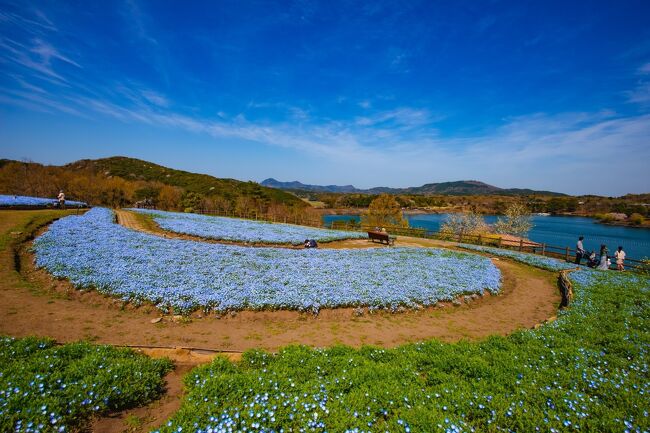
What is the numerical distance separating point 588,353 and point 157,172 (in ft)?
637

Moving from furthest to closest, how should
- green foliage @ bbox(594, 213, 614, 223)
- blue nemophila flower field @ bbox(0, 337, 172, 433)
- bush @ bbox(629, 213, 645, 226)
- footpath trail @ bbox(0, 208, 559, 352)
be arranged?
green foliage @ bbox(594, 213, 614, 223), bush @ bbox(629, 213, 645, 226), footpath trail @ bbox(0, 208, 559, 352), blue nemophila flower field @ bbox(0, 337, 172, 433)

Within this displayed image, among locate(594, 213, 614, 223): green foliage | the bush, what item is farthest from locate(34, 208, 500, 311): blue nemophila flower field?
locate(594, 213, 614, 223): green foliage

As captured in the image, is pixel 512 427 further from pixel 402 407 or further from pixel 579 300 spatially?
pixel 579 300

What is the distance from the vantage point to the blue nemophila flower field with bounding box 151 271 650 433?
4.54 meters

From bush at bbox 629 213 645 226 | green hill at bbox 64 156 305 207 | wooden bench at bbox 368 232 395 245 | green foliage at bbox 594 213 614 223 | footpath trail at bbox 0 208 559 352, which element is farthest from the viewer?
green hill at bbox 64 156 305 207

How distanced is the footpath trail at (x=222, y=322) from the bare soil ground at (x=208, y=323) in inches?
1.0

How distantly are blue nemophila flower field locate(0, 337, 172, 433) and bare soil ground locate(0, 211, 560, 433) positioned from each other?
27.0 inches

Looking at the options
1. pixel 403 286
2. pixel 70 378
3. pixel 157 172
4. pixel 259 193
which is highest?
pixel 157 172

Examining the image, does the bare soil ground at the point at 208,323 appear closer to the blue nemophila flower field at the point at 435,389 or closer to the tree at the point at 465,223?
the blue nemophila flower field at the point at 435,389

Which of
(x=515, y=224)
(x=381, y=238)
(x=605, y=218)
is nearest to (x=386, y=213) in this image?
(x=515, y=224)

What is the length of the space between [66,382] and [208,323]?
16.5ft

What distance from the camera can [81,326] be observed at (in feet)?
29.1

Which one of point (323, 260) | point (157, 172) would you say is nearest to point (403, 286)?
point (323, 260)

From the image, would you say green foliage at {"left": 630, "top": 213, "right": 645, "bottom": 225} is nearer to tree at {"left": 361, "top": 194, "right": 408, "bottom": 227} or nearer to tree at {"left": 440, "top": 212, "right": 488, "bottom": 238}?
tree at {"left": 440, "top": 212, "right": 488, "bottom": 238}
